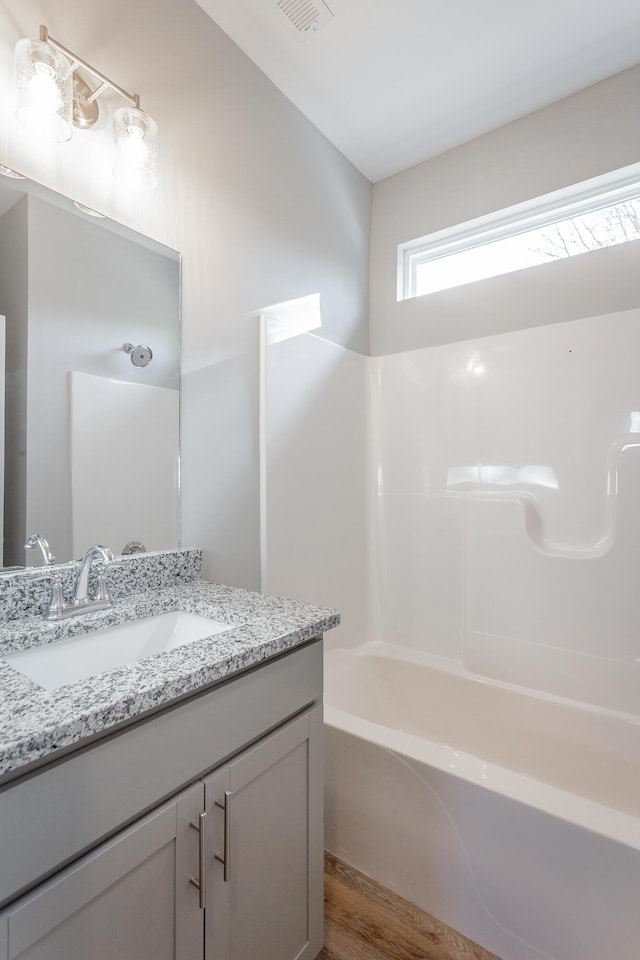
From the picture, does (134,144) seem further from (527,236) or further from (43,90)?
(527,236)

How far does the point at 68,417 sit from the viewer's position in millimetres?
1244

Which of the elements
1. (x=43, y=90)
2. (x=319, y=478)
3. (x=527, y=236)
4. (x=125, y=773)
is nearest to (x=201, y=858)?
(x=125, y=773)

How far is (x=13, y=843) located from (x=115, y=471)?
0.92 metres

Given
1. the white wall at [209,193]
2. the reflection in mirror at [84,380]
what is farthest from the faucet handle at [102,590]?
the white wall at [209,193]

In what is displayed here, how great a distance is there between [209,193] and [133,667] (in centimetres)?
153

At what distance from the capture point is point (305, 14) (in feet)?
5.30

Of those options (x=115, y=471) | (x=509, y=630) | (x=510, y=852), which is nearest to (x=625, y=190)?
(x=509, y=630)

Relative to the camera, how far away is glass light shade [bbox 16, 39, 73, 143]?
1.07 meters

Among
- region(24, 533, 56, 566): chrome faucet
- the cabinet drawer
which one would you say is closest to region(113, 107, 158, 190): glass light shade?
region(24, 533, 56, 566): chrome faucet

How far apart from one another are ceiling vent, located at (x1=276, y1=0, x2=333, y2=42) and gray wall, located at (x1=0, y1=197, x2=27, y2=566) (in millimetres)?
1191

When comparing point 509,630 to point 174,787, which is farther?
point 509,630

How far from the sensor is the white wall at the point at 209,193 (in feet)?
4.10

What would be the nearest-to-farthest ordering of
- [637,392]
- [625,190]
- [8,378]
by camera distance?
[8,378] < [637,392] < [625,190]

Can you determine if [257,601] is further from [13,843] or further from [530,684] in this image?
[530,684]
